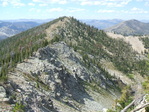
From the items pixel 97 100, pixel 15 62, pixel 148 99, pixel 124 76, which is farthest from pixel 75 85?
pixel 124 76

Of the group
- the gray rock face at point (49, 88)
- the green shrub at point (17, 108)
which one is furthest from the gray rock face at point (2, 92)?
the green shrub at point (17, 108)

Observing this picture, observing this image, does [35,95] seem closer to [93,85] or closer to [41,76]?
[41,76]

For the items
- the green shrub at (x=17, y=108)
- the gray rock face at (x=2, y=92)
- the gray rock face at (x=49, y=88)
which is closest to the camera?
the green shrub at (x=17, y=108)

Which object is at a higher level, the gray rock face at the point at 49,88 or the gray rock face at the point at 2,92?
the gray rock face at the point at 2,92

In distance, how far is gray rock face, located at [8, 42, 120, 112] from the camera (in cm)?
4925

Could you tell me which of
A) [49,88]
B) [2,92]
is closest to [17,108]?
[2,92]

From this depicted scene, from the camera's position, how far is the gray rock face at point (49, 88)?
162ft

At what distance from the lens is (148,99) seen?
2436 cm

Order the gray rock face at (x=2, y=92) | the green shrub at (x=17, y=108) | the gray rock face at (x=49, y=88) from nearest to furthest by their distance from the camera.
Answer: the green shrub at (x=17, y=108) < the gray rock face at (x=2, y=92) < the gray rock face at (x=49, y=88)

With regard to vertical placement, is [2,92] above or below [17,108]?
above

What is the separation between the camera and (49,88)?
63281 mm

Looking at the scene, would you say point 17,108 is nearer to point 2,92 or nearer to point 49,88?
point 2,92

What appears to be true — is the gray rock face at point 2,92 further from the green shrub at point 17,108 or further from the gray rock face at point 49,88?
the green shrub at point 17,108

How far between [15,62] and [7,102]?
35195 millimetres
